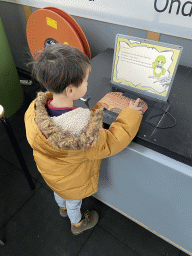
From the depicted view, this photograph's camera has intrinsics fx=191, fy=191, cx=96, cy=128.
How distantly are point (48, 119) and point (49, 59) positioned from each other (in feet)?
0.62

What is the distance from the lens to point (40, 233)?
1.17m

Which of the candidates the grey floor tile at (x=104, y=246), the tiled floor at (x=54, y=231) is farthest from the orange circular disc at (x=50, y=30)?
the grey floor tile at (x=104, y=246)

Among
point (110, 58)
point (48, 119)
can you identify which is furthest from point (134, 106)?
point (110, 58)

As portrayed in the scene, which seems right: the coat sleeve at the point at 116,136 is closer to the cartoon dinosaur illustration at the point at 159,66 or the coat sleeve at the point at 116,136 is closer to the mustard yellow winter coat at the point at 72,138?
the mustard yellow winter coat at the point at 72,138

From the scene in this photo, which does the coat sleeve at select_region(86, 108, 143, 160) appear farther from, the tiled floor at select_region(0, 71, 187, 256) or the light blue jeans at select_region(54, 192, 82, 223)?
the tiled floor at select_region(0, 71, 187, 256)

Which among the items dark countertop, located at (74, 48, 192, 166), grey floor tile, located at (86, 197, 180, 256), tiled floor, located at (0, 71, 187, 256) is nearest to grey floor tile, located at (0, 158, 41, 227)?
tiled floor, located at (0, 71, 187, 256)

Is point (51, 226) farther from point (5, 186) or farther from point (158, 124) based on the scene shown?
point (158, 124)

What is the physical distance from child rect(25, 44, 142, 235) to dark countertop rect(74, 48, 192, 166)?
0.23ft

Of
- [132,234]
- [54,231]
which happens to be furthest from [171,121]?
[54,231]

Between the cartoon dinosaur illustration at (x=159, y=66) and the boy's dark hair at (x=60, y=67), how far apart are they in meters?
0.34

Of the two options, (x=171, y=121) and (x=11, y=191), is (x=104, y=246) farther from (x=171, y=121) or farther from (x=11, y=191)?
(x=171, y=121)

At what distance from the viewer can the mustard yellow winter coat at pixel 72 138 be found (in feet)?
1.98

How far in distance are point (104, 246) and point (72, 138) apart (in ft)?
2.82

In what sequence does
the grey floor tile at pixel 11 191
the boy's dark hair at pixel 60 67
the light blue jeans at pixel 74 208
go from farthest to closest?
the grey floor tile at pixel 11 191
the light blue jeans at pixel 74 208
the boy's dark hair at pixel 60 67
